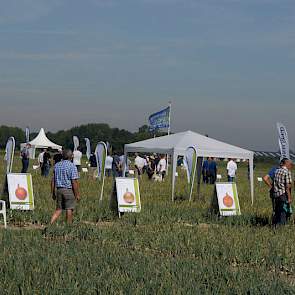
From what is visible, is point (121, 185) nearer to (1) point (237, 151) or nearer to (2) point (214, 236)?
(2) point (214, 236)

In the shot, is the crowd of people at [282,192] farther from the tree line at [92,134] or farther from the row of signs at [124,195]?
the tree line at [92,134]

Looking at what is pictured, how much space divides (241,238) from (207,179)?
69.9 feet

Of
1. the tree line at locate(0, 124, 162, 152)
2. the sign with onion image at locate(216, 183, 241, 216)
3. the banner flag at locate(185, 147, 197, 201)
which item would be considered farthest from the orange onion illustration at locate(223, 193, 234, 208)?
the tree line at locate(0, 124, 162, 152)

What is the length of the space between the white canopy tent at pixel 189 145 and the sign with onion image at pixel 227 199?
161 inches

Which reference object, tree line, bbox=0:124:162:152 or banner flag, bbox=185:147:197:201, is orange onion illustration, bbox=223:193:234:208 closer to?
banner flag, bbox=185:147:197:201

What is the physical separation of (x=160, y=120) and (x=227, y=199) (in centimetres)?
2662

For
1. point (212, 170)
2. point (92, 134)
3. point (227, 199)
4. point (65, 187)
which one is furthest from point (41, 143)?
point (65, 187)

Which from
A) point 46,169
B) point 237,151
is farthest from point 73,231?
point 46,169

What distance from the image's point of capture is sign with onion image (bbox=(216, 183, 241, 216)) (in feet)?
53.7

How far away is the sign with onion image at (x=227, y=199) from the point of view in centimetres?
1636

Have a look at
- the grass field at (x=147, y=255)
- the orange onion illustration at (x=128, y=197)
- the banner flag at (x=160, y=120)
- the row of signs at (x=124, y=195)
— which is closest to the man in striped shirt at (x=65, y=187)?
the grass field at (x=147, y=255)

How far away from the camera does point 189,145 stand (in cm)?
2167

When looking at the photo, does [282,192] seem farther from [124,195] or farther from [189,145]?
[189,145]

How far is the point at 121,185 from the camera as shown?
16.1 metres
